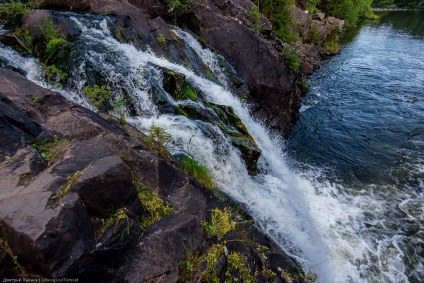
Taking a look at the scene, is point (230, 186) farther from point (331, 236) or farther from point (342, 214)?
point (342, 214)

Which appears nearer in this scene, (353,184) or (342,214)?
(342,214)

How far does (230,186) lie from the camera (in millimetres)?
6848

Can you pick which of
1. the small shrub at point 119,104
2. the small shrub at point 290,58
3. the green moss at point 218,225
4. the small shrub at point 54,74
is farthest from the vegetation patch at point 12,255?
the small shrub at point 290,58

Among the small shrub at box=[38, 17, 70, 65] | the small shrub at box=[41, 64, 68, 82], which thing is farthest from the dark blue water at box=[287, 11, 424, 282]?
the small shrub at box=[38, 17, 70, 65]

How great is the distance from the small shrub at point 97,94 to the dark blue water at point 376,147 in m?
7.82

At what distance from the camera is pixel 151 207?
12.7ft

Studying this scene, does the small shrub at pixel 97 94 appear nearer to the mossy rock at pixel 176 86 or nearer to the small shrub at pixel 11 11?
the mossy rock at pixel 176 86

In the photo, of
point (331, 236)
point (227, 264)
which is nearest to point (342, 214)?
point (331, 236)

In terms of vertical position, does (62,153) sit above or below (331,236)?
above

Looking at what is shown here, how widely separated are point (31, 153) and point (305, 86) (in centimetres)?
1726

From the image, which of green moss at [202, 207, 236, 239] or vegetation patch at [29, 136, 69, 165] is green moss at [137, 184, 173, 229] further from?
vegetation patch at [29, 136, 69, 165]

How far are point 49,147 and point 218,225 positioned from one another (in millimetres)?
2886

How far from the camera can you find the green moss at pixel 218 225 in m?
4.15

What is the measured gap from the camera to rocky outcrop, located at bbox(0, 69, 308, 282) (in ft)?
8.77
